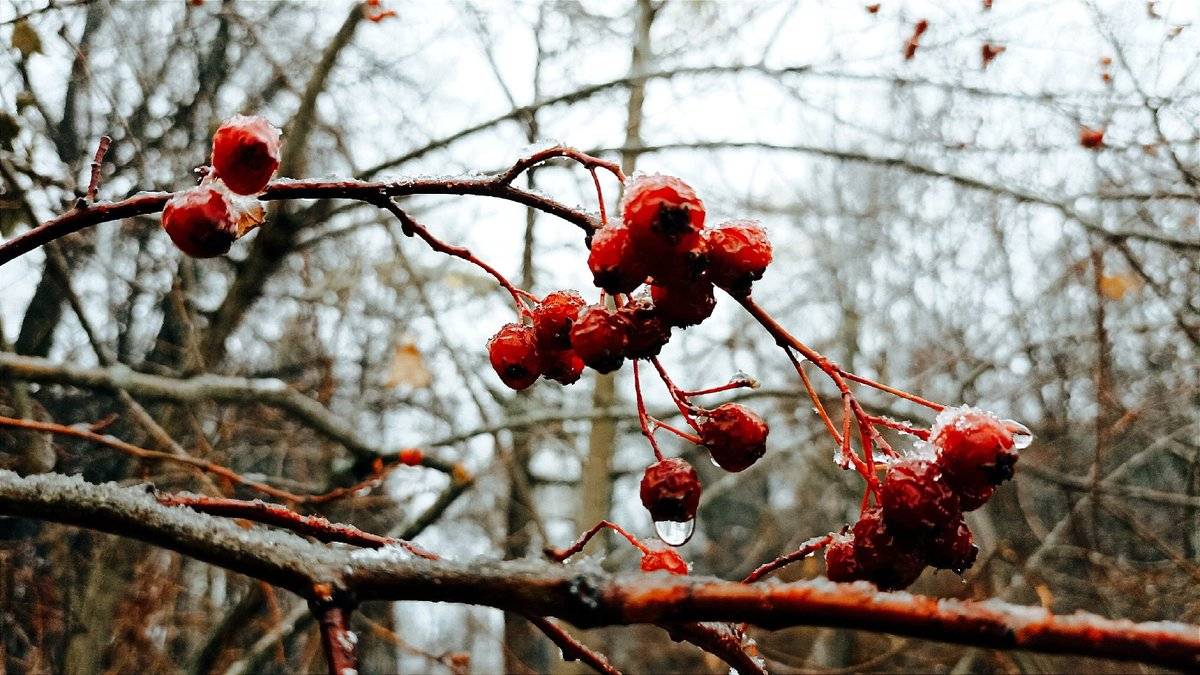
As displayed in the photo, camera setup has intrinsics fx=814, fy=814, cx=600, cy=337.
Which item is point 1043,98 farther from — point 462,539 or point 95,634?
point 462,539

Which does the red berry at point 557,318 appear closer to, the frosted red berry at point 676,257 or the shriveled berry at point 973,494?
the frosted red berry at point 676,257

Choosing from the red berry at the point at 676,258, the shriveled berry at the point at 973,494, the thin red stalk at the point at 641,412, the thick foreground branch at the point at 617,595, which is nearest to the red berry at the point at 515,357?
the thin red stalk at the point at 641,412

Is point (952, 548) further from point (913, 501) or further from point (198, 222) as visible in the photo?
point (198, 222)

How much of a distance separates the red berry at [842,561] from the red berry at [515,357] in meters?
0.44

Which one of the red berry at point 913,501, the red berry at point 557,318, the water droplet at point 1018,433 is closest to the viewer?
the red berry at point 913,501

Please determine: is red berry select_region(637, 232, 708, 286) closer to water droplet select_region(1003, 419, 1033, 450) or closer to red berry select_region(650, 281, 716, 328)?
red berry select_region(650, 281, 716, 328)

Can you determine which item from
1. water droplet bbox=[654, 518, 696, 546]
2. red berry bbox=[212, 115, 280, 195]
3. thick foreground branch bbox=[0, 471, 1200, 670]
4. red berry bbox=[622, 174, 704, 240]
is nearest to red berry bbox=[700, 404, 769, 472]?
water droplet bbox=[654, 518, 696, 546]

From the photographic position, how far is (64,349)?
538 cm

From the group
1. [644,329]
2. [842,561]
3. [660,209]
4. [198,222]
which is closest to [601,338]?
[644,329]

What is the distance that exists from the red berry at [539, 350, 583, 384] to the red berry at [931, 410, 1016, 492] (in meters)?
0.48

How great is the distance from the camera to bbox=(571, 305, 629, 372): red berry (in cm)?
92

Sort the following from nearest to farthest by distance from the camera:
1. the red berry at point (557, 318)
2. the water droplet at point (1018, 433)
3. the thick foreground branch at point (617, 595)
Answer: the thick foreground branch at point (617, 595), the water droplet at point (1018, 433), the red berry at point (557, 318)

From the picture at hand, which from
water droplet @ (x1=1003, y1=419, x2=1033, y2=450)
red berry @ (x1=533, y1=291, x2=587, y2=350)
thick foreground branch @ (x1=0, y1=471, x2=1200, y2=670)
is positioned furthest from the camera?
red berry @ (x1=533, y1=291, x2=587, y2=350)

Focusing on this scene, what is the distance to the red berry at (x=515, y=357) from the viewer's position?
43.8 inches
